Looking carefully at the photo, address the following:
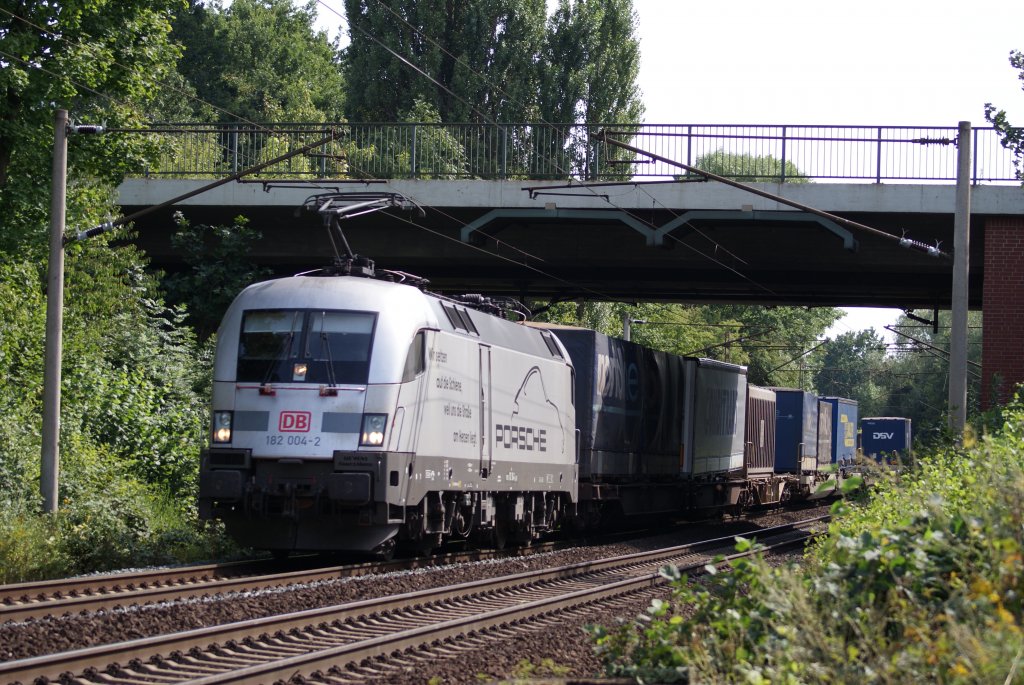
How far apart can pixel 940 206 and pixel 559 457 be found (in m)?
10.1

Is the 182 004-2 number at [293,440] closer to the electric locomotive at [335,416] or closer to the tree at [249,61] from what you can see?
the electric locomotive at [335,416]

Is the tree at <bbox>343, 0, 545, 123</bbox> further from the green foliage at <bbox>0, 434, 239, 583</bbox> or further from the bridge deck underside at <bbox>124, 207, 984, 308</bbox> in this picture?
the green foliage at <bbox>0, 434, 239, 583</bbox>

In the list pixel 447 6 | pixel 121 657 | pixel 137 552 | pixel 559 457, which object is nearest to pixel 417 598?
pixel 121 657

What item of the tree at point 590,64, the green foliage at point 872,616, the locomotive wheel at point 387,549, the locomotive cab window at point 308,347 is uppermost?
the tree at point 590,64

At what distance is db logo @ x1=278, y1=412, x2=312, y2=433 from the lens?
13625 millimetres

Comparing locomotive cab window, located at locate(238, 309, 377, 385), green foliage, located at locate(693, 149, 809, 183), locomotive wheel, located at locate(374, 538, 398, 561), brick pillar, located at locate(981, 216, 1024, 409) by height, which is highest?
green foliage, located at locate(693, 149, 809, 183)

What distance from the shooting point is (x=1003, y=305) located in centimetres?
2416

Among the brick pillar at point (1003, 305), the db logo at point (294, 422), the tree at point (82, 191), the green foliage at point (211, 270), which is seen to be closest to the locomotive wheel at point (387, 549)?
the db logo at point (294, 422)

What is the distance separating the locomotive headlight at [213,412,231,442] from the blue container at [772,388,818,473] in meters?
22.8

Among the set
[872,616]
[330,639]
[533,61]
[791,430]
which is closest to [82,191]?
[330,639]

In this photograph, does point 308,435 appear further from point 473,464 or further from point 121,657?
point 121,657

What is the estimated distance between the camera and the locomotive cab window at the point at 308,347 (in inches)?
542

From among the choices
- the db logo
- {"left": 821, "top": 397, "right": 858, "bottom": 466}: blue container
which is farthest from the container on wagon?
the db logo

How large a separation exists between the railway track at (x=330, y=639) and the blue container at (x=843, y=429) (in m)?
27.5
